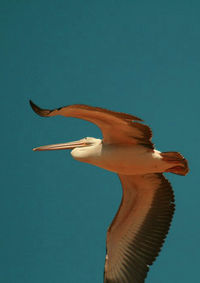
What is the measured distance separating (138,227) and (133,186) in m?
0.82

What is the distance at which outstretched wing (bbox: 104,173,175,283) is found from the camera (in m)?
10.0

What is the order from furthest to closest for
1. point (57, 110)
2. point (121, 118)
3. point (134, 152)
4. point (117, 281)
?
point (117, 281) < point (134, 152) < point (121, 118) < point (57, 110)

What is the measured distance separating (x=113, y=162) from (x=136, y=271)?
2.19 meters

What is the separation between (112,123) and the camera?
30.2 feet

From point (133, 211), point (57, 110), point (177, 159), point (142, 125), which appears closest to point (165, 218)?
point (133, 211)

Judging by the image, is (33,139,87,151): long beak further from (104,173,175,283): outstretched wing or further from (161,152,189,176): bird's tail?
(161,152,189,176): bird's tail

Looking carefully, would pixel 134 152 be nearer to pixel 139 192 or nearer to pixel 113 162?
pixel 113 162

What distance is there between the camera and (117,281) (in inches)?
394

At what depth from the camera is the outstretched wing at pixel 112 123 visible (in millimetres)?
8289

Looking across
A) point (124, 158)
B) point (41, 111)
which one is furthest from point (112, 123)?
point (41, 111)

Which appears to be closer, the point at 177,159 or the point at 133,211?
the point at 177,159

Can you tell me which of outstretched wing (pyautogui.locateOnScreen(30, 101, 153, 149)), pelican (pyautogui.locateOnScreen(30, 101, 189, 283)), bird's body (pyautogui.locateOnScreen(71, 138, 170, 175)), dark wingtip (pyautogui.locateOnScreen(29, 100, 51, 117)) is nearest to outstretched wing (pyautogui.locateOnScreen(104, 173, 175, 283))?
pelican (pyautogui.locateOnScreen(30, 101, 189, 283))

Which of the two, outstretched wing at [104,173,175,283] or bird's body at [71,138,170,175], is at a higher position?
bird's body at [71,138,170,175]

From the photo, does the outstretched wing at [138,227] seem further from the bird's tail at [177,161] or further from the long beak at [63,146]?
the long beak at [63,146]
